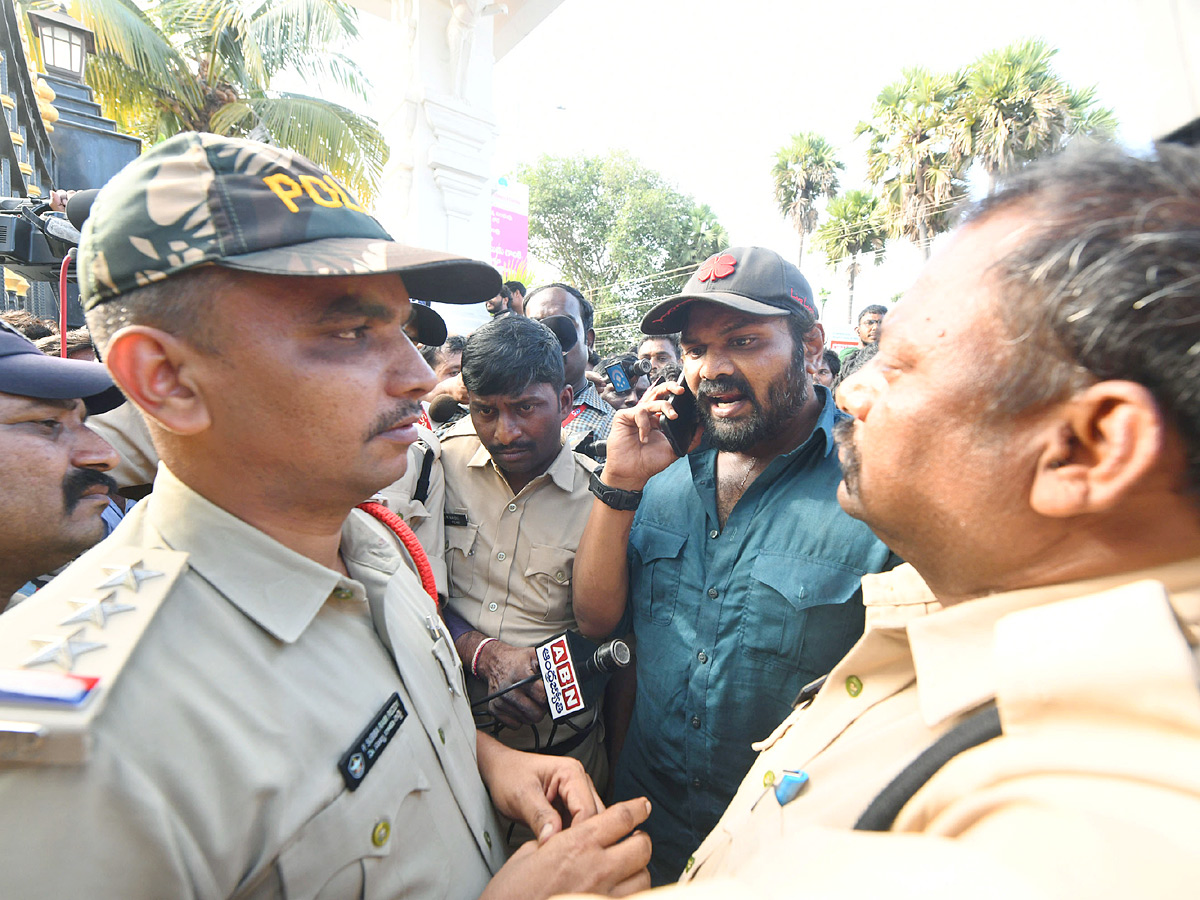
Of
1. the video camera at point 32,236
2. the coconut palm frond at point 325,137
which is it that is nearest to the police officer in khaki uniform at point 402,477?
the video camera at point 32,236

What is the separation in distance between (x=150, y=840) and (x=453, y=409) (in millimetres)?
3491

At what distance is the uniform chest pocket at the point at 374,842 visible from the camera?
104 centimetres

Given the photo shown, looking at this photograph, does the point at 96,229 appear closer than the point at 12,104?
Yes

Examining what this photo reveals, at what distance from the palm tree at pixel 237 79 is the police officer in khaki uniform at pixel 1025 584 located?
13.6 metres

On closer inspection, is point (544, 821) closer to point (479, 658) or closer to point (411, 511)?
→ point (479, 658)

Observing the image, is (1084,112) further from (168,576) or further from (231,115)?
(168,576)

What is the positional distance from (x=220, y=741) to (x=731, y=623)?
146cm

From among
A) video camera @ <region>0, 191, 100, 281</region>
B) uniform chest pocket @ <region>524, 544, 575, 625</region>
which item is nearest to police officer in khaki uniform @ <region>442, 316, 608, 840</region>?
uniform chest pocket @ <region>524, 544, 575, 625</region>

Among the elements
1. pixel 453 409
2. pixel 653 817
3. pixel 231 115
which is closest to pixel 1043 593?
pixel 653 817

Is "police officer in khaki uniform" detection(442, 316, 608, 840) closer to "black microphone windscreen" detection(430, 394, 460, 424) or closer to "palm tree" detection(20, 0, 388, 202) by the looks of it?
"black microphone windscreen" detection(430, 394, 460, 424)

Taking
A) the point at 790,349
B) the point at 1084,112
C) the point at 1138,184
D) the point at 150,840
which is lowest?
the point at 150,840

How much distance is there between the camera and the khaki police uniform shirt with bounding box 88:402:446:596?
2.43 meters

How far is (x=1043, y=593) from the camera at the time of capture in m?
0.98

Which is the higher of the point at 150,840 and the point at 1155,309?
the point at 1155,309
